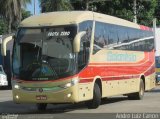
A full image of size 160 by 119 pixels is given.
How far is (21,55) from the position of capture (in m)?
18.0

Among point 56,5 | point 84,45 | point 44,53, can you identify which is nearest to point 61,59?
point 44,53

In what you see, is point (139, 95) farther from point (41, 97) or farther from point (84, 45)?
point (41, 97)

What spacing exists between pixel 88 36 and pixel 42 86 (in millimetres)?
2572

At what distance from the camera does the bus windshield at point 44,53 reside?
17.4 meters

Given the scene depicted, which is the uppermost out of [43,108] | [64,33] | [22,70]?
[64,33]

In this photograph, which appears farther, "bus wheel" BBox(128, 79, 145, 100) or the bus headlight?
"bus wheel" BBox(128, 79, 145, 100)

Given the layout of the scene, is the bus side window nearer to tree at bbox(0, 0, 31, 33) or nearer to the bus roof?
the bus roof

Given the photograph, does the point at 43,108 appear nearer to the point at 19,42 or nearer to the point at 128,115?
the point at 19,42

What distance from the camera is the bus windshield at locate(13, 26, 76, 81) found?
1742 centimetres

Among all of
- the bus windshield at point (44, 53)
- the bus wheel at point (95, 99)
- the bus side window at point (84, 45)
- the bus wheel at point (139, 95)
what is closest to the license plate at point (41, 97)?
the bus windshield at point (44, 53)

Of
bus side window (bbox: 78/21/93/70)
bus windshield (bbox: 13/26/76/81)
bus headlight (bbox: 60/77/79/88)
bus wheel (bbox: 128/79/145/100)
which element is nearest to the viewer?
bus headlight (bbox: 60/77/79/88)

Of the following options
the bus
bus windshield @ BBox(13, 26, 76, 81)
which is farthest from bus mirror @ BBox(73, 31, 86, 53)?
bus windshield @ BBox(13, 26, 76, 81)

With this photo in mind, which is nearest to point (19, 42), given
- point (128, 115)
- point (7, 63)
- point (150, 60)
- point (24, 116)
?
point (24, 116)

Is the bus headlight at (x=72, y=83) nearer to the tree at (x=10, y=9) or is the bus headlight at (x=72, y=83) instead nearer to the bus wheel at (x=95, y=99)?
the bus wheel at (x=95, y=99)
